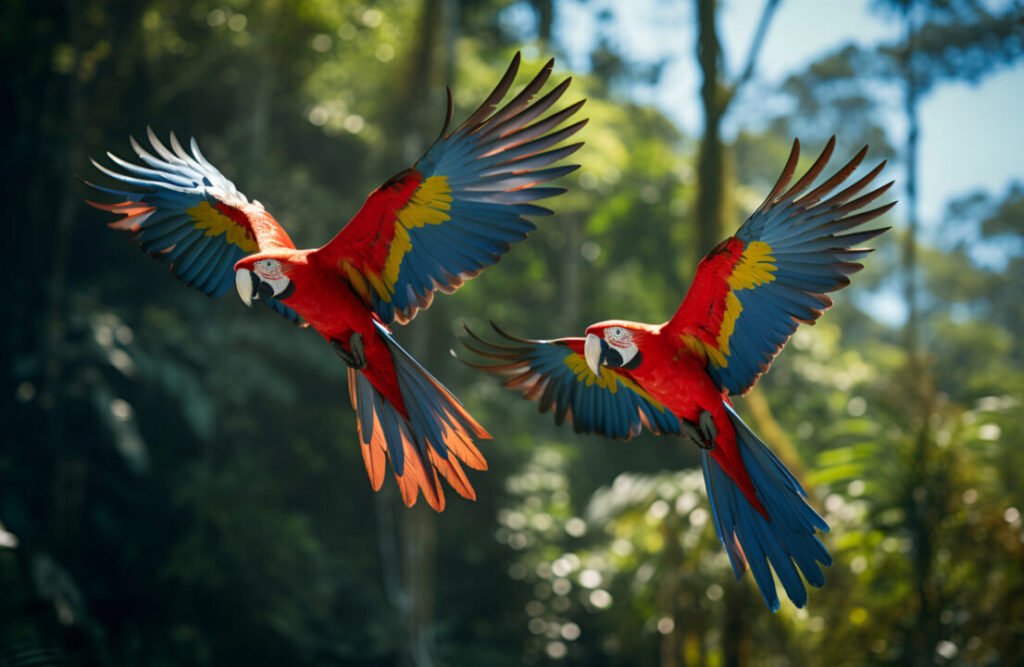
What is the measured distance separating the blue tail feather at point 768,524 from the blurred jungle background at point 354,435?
241 centimetres

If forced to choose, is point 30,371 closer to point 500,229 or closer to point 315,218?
point 315,218

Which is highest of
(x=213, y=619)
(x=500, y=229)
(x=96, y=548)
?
(x=500, y=229)

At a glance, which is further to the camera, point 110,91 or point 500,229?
point 110,91

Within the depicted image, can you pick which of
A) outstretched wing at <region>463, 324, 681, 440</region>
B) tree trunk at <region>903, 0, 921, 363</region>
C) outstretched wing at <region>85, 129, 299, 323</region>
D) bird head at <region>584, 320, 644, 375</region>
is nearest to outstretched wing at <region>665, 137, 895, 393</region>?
bird head at <region>584, 320, 644, 375</region>

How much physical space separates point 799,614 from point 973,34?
5.19 meters

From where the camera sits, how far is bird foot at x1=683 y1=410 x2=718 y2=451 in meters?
1.99

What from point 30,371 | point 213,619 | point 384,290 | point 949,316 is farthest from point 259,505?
point 949,316

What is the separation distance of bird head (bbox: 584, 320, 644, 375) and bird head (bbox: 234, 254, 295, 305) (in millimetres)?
625

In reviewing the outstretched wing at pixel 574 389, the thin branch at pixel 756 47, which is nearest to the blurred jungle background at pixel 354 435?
the thin branch at pixel 756 47

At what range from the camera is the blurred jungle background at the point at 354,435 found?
15.5 feet

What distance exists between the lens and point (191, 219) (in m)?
2.18

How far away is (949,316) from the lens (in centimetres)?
1350

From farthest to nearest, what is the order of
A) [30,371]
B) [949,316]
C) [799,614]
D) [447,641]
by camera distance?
[949,316]
[447,641]
[30,371]
[799,614]

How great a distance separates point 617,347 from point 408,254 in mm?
465
